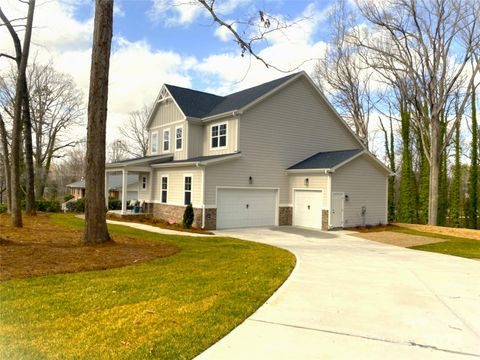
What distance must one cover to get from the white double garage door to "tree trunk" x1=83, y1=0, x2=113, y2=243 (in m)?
8.00

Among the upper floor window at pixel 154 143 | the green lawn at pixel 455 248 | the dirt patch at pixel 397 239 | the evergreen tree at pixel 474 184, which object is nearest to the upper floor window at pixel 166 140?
the upper floor window at pixel 154 143

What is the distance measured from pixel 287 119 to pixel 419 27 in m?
10.4

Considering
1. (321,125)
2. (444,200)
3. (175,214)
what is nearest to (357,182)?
(321,125)

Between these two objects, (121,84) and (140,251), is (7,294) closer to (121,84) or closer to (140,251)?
(140,251)

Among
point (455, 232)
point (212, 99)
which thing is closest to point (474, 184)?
point (455, 232)

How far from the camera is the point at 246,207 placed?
59.1 feet

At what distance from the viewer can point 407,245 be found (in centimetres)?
1302

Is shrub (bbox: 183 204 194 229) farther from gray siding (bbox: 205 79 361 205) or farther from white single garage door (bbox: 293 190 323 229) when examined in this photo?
white single garage door (bbox: 293 190 323 229)

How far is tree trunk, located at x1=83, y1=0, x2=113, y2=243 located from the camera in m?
9.45

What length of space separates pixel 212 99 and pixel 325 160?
9327 millimetres

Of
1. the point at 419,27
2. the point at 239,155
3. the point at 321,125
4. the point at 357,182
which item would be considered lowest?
the point at 357,182

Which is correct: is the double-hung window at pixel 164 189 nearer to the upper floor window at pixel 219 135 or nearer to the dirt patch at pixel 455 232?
the upper floor window at pixel 219 135

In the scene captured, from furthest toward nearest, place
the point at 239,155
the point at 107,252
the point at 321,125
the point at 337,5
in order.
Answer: the point at 337,5, the point at 321,125, the point at 239,155, the point at 107,252

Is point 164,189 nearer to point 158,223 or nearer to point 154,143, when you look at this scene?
point 158,223
